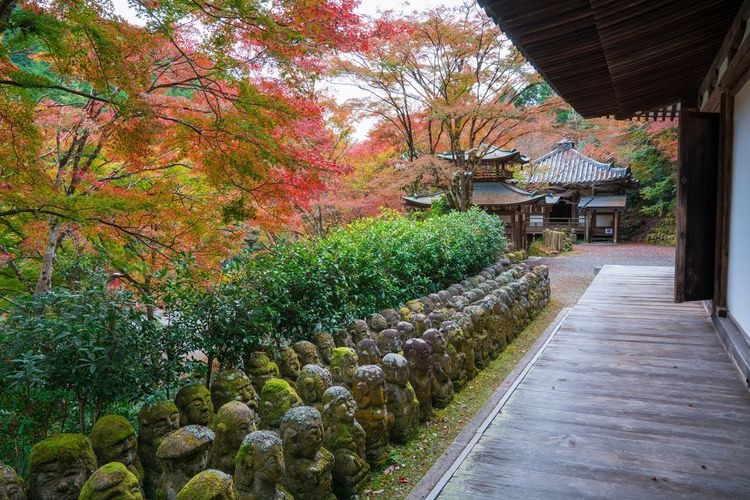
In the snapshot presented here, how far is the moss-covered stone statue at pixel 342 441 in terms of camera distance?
273 centimetres

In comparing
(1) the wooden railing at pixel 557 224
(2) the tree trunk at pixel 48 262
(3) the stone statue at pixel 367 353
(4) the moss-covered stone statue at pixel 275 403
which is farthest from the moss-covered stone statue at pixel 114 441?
(1) the wooden railing at pixel 557 224

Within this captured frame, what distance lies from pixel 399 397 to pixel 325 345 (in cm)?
88

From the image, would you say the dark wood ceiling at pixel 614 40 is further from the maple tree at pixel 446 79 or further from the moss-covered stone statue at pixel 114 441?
the maple tree at pixel 446 79

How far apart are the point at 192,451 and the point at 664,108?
8.34m

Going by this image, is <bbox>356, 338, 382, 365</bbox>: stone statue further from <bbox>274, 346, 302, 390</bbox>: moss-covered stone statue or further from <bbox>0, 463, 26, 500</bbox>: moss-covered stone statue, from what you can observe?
→ <bbox>0, 463, 26, 500</bbox>: moss-covered stone statue

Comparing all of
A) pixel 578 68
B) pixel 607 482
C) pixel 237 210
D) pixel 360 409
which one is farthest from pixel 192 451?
pixel 578 68

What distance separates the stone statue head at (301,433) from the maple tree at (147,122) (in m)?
1.81

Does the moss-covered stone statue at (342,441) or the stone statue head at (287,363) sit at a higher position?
the stone statue head at (287,363)

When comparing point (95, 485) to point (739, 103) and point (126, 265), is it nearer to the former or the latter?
point (126, 265)

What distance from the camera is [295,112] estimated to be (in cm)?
407

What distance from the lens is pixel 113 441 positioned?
7.17 feet

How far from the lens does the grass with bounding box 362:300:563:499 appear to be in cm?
297

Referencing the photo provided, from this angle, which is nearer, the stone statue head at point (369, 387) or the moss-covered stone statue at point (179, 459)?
the moss-covered stone statue at point (179, 459)

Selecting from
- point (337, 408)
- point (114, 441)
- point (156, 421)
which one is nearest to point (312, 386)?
point (337, 408)
